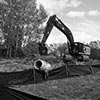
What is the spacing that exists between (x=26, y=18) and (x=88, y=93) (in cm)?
Answer: 2503

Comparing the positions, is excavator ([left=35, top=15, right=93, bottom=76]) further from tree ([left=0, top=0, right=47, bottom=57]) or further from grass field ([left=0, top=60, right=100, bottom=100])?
tree ([left=0, top=0, right=47, bottom=57])

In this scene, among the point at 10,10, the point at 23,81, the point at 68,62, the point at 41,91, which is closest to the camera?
the point at 41,91

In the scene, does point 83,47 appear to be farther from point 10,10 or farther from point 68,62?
point 10,10

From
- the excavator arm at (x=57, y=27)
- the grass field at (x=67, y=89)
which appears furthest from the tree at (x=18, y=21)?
the grass field at (x=67, y=89)

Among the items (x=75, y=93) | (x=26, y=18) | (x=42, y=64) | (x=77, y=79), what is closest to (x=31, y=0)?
(x=26, y=18)

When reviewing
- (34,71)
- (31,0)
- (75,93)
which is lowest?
(75,93)

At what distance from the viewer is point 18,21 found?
29984mm

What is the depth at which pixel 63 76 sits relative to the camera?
10883 mm

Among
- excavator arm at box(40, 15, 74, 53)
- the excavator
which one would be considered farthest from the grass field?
excavator arm at box(40, 15, 74, 53)

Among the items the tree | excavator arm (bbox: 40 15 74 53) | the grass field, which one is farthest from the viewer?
the tree

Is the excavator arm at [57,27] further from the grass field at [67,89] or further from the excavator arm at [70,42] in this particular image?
the grass field at [67,89]

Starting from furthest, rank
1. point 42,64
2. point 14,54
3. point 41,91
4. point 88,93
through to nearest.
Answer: point 14,54
point 42,64
point 41,91
point 88,93

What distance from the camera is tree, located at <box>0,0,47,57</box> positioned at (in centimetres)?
2997

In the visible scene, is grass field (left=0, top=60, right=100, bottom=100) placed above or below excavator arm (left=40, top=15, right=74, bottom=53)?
below
